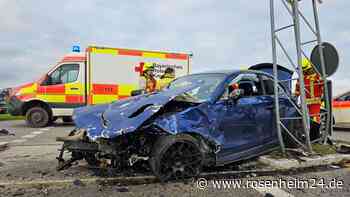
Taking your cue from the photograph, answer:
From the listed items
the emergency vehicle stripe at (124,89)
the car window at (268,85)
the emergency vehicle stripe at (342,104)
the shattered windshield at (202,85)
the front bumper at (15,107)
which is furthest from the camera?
the emergency vehicle stripe at (124,89)

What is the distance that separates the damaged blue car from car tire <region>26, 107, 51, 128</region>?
8.63 metres

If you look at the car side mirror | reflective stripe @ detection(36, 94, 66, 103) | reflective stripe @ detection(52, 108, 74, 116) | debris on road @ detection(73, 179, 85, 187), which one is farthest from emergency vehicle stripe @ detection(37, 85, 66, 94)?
the car side mirror

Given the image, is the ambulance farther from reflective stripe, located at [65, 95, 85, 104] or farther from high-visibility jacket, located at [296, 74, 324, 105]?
high-visibility jacket, located at [296, 74, 324, 105]

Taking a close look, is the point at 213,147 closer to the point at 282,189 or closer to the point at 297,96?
the point at 282,189

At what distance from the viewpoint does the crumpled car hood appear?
13.4 ft

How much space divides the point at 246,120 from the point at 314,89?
2407mm

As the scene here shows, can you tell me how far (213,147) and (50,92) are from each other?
32.7ft

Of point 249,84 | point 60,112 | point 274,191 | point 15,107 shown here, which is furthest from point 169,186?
point 15,107

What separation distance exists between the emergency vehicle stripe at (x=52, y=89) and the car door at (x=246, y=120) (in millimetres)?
9320

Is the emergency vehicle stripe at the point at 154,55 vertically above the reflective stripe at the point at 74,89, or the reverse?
the emergency vehicle stripe at the point at 154,55

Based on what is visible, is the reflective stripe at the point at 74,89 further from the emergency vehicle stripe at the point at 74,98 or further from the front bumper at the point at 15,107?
the front bumper at the point at 15,107

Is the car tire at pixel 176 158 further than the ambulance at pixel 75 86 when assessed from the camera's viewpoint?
No

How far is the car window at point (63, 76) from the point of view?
13.1 m

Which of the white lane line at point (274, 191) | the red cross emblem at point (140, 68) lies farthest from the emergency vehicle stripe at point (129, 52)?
the white lane line at point (274, 191)
